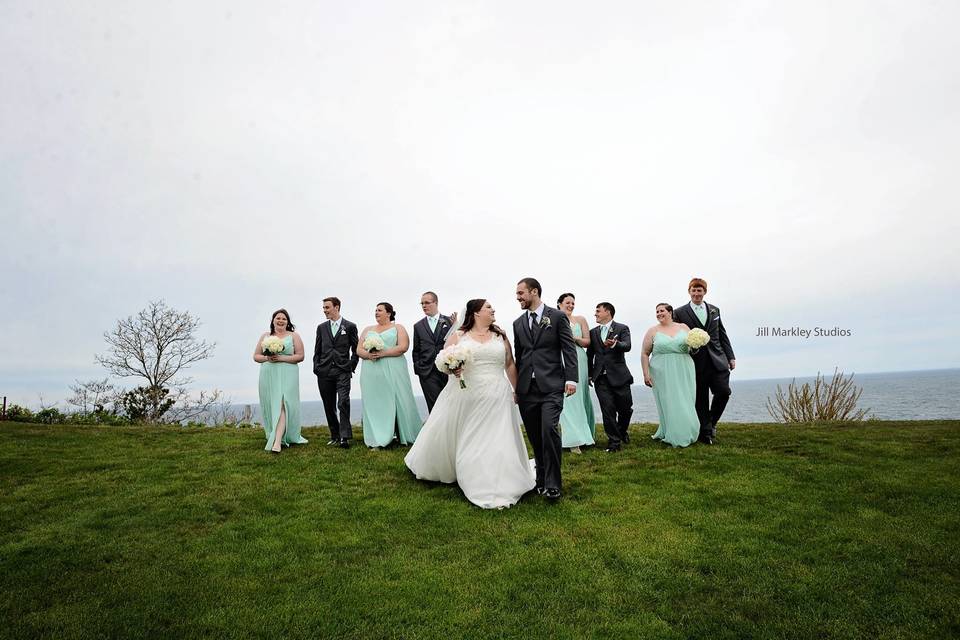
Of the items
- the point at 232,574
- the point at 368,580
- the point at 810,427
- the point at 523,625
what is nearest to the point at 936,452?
the point at 810,427

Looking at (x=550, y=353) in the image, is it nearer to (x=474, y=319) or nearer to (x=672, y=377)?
(x=474, y=319)

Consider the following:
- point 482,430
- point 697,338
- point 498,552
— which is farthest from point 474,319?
point 697,338

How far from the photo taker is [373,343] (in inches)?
410

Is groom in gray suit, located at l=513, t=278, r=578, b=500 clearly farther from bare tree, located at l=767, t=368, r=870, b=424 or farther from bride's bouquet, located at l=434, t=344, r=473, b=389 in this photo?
bare tree, located at l=767, t=368, r=870, b=424

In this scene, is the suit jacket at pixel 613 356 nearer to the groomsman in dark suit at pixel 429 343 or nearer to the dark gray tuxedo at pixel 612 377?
the dark gray tuxedo at pixel 612 377

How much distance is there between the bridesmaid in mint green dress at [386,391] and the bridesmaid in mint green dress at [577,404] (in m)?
2.87

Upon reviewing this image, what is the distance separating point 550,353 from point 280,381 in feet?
19.9

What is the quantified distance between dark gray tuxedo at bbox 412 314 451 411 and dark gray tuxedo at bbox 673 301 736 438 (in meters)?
4.44

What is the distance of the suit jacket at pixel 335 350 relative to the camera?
10969 millimetres

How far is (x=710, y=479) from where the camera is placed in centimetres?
729

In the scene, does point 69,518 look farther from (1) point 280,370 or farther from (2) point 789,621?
(2) point 789,621

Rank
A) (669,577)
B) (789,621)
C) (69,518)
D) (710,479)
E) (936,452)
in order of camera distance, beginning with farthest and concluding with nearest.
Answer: (936,452) → (710,479) → (69,518) → (669,577) → (789,621)

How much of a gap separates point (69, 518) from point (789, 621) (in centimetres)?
731

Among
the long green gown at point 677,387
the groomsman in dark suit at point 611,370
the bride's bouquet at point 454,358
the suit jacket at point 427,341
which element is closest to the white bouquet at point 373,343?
the suit jacket at point 427,341
